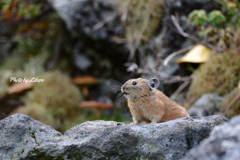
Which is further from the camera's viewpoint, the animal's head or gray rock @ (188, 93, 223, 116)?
gray rock @ (188, 93, 223, 116)

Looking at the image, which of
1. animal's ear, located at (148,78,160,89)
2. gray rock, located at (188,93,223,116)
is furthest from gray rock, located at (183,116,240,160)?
gray rock, located at (188,93,223,116)

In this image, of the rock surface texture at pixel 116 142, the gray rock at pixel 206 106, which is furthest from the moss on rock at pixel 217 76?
the rock surface texture at pixel 116 142

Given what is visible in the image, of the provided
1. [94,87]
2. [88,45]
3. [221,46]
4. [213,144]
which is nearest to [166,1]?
[221,46]

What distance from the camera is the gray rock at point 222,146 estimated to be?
2.22 m

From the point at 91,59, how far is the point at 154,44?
267 cm

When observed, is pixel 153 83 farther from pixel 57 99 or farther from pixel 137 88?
pixel 57 99

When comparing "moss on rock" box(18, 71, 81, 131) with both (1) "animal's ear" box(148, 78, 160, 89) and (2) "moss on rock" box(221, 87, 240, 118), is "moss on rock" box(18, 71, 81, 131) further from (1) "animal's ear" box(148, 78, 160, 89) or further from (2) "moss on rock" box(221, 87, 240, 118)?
(1) "animal's ear" box(148, 78, 160, 89)

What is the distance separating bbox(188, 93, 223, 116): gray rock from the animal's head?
2635mm

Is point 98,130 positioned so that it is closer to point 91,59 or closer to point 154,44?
point 154,44

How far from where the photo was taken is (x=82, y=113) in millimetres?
10898

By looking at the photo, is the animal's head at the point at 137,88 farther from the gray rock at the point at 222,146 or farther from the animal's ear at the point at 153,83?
the gray rock at the point at 222,146

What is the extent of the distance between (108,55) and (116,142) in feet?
25.1

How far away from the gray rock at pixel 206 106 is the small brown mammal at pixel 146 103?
2.40 metres

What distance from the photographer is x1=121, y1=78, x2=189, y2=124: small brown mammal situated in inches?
198
